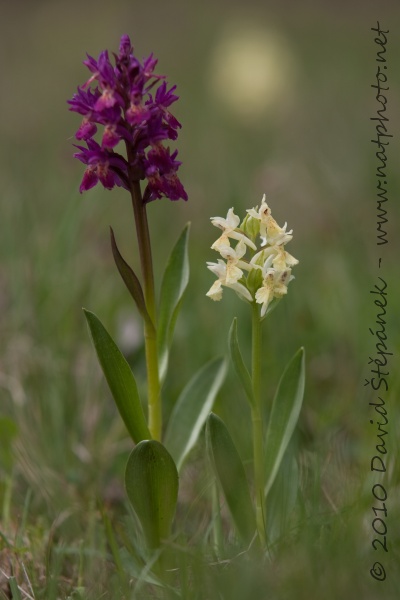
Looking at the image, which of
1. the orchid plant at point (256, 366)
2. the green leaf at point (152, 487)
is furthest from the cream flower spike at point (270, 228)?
the green leaf at point (152, 487)

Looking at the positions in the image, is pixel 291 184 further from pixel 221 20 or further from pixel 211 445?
pixel 221 20

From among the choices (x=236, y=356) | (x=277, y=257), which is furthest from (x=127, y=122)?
(x=236, y=356)

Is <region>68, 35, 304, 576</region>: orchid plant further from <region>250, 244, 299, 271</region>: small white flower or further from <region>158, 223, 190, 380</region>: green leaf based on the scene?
<region>158, 223, 190, 380</region>: green leaf

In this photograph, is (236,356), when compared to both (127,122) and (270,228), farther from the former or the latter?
(127,122)

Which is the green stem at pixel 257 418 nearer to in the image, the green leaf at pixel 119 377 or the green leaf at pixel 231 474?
the green leaf at pixel 231 474

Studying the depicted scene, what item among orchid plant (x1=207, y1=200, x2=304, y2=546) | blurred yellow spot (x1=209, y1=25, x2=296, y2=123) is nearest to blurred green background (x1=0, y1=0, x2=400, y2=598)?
blurred yellow spot (x1=209, y1=25, x2=296, y2=123)

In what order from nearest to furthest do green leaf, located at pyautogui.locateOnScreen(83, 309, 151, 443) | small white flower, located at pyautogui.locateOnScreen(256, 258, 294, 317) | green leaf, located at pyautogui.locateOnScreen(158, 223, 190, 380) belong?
small white flower, located at pyautogui.locateOnScreen(256, 258, 294, 317) → green leaf, located at pyautogui.locateOnScreen(83, 309, 151, 443) → green leaf, located at pyautogui.locateOnScreen(158, 223, 190, 380)

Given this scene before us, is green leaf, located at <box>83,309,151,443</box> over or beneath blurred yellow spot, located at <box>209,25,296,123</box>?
beneath
